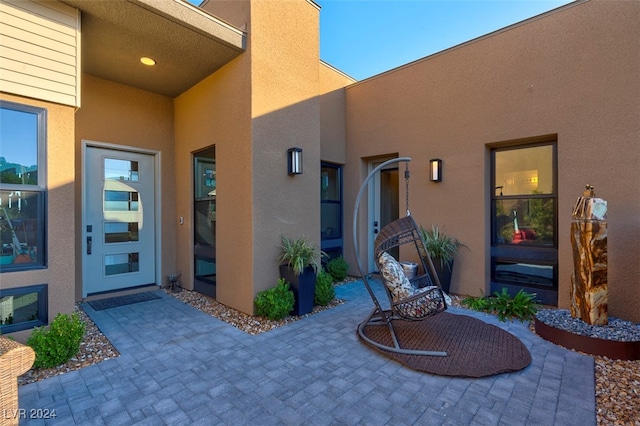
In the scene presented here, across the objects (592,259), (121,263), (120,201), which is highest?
(120,201)

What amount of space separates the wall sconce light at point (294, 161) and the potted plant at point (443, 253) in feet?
8.27

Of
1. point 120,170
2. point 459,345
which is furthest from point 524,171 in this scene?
point 120,170

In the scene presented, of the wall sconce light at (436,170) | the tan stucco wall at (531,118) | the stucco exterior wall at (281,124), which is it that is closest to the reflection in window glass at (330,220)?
the stucco exterior wall at (281,124)

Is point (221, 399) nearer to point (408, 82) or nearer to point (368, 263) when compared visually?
point (368, 263)

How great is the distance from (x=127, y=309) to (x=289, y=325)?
8.11 feet

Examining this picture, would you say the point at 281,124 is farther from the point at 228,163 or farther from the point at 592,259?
the point at 592,259

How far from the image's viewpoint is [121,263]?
510 cm

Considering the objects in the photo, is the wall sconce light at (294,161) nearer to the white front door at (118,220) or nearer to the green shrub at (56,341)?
the white front door at (118,220)

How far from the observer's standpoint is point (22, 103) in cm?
294

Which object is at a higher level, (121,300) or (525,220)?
(525,220)

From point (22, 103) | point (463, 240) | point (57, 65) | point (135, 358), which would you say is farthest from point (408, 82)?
point (135, 358)

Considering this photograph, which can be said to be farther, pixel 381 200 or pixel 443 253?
pixel 381 200

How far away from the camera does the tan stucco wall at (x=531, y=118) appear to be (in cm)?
371

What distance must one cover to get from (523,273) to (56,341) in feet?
19.5
